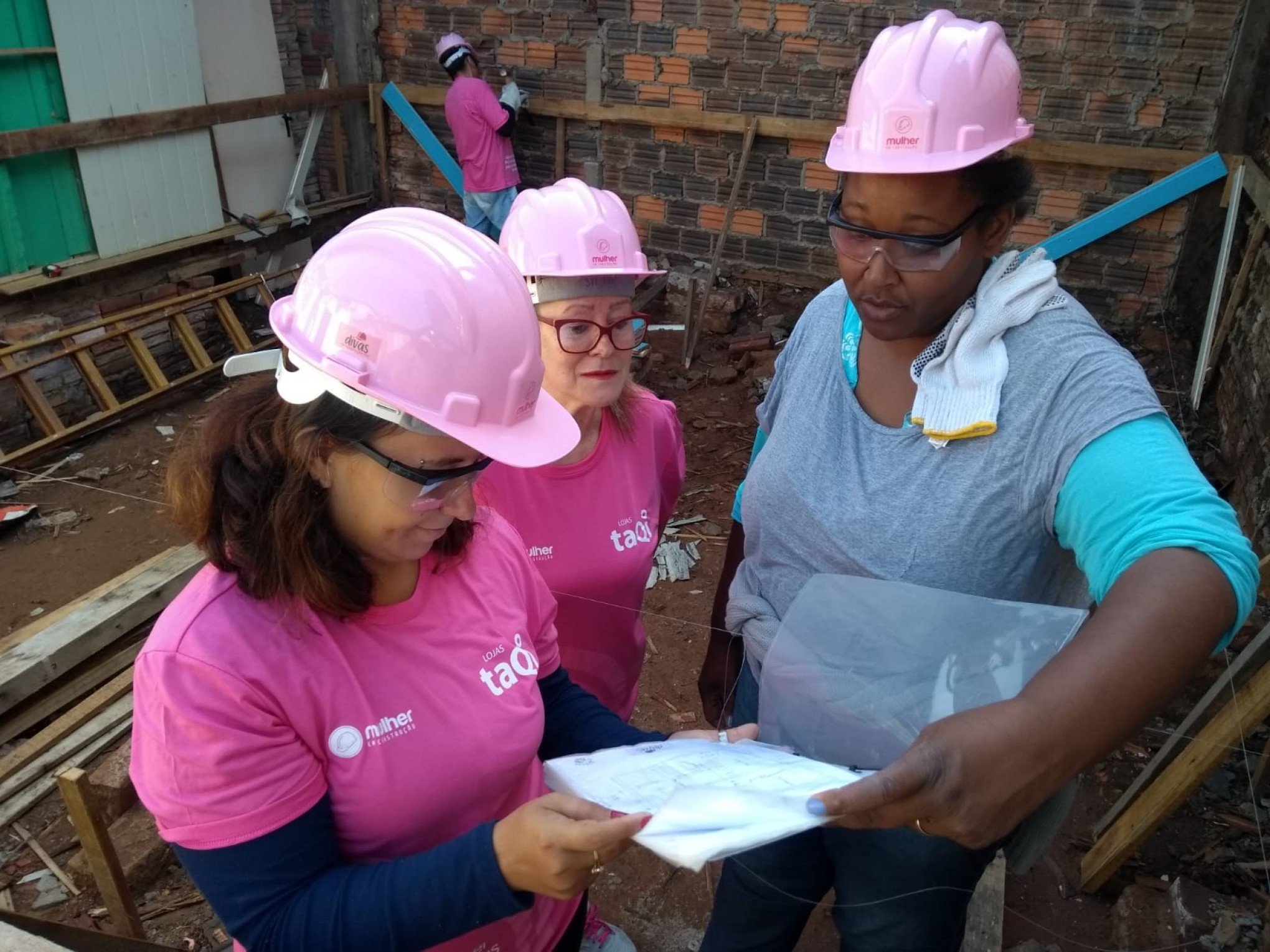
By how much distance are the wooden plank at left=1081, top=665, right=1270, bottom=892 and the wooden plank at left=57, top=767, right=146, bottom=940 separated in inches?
128

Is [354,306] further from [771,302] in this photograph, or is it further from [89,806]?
[771,302]

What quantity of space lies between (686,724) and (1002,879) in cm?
173

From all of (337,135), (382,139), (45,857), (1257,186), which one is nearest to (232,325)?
(337,135)

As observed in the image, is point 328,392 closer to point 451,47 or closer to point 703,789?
point 703,789

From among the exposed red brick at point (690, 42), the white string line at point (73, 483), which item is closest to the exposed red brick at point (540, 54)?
the exposed red brick at point (690, 42)

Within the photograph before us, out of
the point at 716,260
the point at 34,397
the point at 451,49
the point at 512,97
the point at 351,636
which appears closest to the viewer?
the point at 351,636

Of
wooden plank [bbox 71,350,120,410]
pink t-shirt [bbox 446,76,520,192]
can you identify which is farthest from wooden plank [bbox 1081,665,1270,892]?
pink t-shirt [bbox 446,76,520,192]

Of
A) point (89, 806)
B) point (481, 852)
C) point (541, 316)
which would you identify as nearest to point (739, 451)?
point (541, 316)

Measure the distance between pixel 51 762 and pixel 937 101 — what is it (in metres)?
4.00

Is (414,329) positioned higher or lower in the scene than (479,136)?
higher

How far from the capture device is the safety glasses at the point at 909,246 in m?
1.61

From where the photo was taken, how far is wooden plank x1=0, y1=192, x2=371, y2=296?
6.76 meters

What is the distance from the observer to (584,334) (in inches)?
90.0

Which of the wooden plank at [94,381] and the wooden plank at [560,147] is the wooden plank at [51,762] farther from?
the wooden plank at [560,147]
